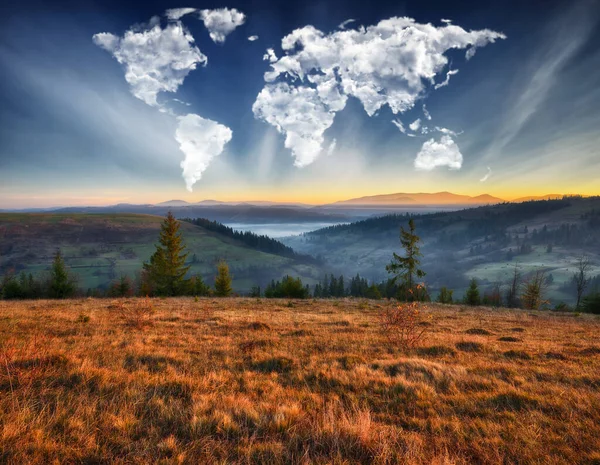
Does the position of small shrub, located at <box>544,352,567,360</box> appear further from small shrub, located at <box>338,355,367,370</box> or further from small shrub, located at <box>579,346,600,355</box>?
small shrub, located at <box>338,355,367,370</box>

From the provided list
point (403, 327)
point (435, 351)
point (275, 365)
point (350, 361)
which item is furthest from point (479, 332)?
point (275, 365)

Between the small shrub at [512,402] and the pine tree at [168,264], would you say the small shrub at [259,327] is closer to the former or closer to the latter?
the small shrub at [512,402]

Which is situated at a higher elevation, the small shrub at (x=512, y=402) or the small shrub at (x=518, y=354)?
the small shrub at (x=512, y=402)

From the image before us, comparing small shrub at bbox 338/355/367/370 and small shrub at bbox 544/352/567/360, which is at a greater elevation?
small shrub at bbox 338/355/367/370

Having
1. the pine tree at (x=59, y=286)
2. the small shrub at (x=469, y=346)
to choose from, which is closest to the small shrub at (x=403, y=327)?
the small shrub at (x=469, y=346)

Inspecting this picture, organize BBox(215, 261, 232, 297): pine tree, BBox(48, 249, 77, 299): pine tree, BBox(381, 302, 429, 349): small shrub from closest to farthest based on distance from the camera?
BBox(381, 302, 429, 349): small shrub, BBox(48, 249, 77, 299): pine tree, BBox(215, 261, 232, 297): pine tree

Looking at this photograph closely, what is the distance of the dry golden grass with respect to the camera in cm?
373

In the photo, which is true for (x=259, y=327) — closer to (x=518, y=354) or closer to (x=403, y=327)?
(x=403, y=327)

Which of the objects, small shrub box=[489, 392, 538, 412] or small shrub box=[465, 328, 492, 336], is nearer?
small shrub box=[489, 392, 538, 412]

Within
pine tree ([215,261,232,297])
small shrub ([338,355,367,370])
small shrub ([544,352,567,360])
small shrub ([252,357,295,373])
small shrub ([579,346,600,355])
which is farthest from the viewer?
pine tree ([215,261,232,297])

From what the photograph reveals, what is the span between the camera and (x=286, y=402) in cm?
521

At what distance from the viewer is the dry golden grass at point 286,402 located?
12.2 ft

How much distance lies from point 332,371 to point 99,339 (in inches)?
334

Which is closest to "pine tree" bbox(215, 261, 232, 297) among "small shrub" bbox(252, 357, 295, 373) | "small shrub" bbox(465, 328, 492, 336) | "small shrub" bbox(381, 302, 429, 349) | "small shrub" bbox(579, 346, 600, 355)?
"small shrub" bbox(381, 302, 429, 349)
